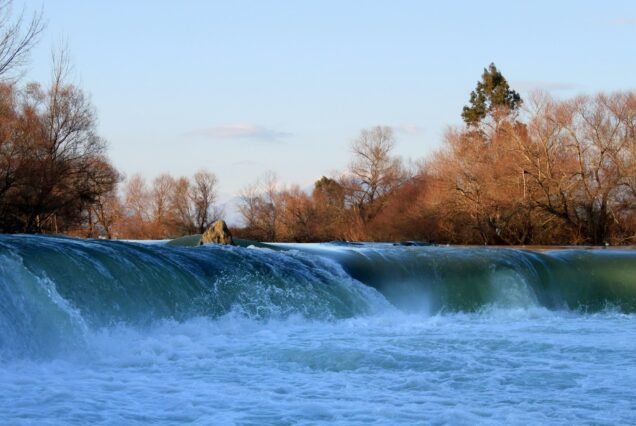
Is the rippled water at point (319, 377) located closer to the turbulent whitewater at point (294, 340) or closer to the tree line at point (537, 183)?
the turbulent whitewater at point (294, 340)

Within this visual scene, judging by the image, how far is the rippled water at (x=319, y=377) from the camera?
5.69m

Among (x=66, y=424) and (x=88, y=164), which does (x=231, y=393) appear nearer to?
(x=66, y=424)

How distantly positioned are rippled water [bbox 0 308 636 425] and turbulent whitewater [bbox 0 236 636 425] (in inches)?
1.0

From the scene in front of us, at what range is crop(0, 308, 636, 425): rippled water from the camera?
5.69 meters

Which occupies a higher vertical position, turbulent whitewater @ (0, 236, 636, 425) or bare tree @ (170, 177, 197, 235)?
bare tree @ (170, 177, 197, 235)

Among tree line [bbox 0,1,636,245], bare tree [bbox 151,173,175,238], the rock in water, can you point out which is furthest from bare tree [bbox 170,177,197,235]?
the rock in water

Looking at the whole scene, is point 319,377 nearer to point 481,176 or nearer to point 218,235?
point 218,235

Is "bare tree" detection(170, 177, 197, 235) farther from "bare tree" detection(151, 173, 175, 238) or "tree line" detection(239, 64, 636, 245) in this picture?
"tree line" detection(239, 64, 636, 245)

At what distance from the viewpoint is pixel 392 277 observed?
13258mm

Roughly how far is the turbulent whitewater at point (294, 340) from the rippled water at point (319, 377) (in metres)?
0.03

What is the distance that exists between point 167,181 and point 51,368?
4769cm

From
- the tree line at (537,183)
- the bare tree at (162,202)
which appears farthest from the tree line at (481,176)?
the bare tree at (162,202)

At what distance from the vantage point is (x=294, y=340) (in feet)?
29.4

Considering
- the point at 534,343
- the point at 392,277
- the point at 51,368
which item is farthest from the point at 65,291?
the point at 392,277
